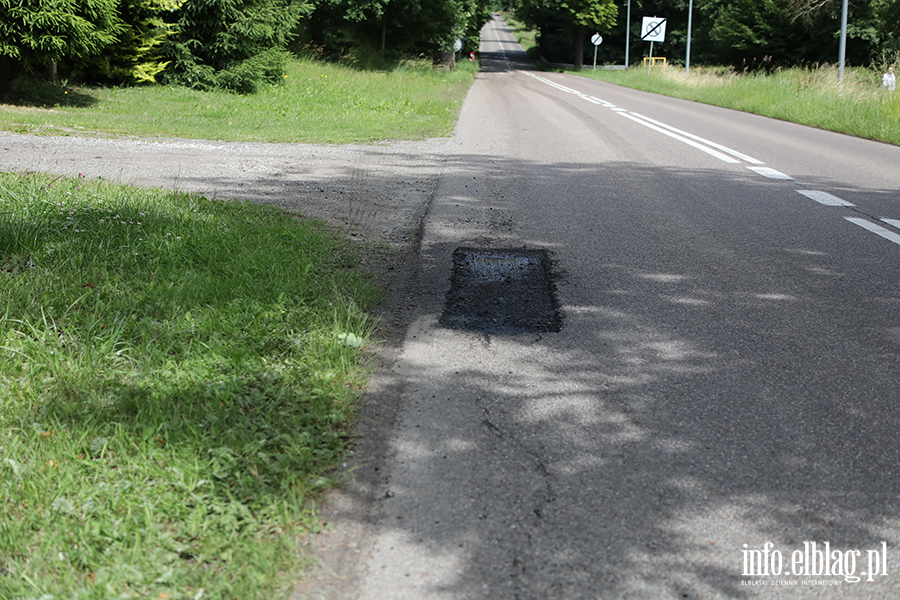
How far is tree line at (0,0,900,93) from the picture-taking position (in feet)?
45.9

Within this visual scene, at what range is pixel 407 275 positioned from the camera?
5484mm

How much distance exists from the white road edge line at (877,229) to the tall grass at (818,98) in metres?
8.23

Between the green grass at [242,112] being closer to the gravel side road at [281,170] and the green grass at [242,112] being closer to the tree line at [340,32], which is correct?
the tree line at [340,32]

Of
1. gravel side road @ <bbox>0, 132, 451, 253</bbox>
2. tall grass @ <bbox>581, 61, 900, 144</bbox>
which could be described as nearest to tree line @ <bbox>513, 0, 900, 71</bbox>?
tall grass @ <bbox>581, 61, 900, 144</bbox>

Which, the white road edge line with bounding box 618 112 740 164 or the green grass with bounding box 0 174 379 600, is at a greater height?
the white road edge line with bounding box 618 112 740 164

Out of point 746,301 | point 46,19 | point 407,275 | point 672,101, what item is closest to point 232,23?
point 46,19

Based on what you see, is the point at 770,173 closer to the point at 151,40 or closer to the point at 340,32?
the point at 151,40

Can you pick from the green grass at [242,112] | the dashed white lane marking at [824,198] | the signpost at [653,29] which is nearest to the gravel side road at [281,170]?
the green grass at [242,112]

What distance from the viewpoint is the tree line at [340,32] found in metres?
14.0

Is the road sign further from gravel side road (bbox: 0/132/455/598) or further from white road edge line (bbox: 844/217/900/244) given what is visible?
white road edge line (bbox: 844/217/900/244)

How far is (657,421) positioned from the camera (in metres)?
3.33

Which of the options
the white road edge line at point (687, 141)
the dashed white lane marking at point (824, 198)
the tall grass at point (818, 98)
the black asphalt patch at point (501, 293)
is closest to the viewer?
the black asphalt patch at point (501, 293)

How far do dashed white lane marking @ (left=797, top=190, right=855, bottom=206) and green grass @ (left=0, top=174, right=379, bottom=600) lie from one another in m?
5.53

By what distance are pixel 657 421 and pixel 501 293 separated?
192 centimetres
